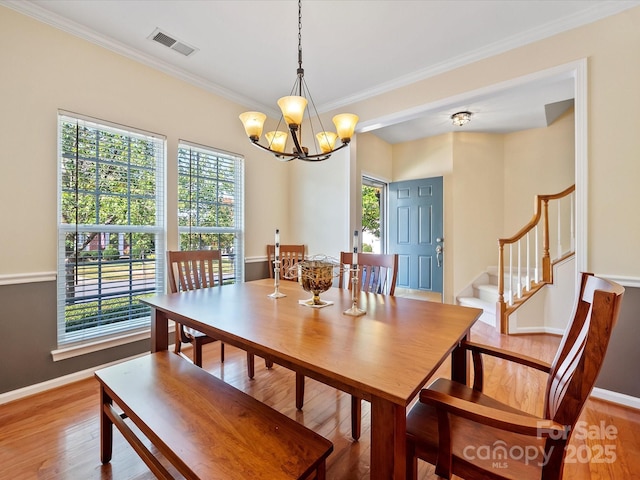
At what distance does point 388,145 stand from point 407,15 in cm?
292

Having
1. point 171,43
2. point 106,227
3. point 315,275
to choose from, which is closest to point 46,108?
point 106,227

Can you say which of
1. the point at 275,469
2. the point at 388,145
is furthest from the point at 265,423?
the point at 388,145

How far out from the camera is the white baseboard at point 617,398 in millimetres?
1997

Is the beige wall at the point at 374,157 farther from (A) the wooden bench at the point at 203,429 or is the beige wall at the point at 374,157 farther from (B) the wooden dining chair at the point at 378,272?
(A) the wooden bench at the point at 203,429

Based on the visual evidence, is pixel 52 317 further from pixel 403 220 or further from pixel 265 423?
pixel 403 220

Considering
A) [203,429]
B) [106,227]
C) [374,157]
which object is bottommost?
[203,429]

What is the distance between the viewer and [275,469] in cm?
89

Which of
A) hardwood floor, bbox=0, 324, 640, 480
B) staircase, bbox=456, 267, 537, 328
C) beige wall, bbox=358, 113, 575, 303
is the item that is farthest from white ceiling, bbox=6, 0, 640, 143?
hardwood floor, bbox=0, 324, 640, 480

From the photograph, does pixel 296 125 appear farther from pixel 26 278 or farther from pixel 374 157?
pixel 374 157

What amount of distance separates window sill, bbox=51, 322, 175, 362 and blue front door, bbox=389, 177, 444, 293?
143 inches

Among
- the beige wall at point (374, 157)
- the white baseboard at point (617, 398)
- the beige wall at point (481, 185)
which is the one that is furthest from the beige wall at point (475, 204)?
the white baseboard at point (617, 398)

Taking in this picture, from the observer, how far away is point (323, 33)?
2332 mm

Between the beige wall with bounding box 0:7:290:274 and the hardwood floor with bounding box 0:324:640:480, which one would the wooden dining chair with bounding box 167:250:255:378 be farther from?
the beige wall with bounding box 0:7:290:274

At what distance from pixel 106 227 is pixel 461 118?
4.26 meters
